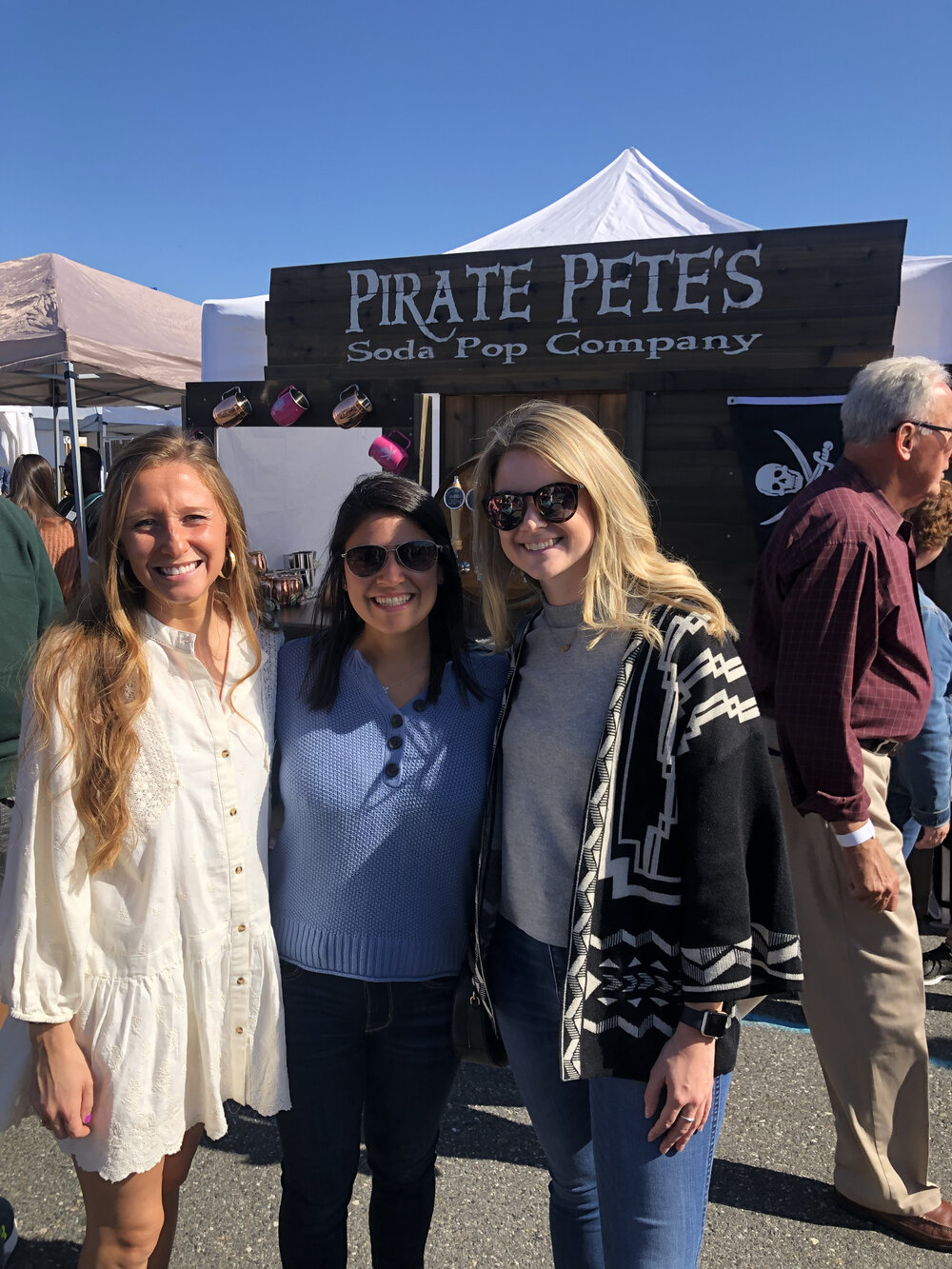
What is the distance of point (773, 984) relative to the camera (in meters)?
1.37

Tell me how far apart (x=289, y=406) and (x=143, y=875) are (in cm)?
397

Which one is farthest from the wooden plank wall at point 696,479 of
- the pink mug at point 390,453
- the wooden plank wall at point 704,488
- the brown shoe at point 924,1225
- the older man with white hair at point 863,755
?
the brown shoe at point 924,1225

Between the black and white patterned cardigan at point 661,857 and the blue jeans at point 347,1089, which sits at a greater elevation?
the black and white patterned cardigan at point 661,857

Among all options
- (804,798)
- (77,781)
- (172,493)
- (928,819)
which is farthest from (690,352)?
(77,781)

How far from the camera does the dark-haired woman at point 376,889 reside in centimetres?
156

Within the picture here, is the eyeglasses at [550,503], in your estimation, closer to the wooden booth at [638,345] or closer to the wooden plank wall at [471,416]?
the wooden booth at [638,345]

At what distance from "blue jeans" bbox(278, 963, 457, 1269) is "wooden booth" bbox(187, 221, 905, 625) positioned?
11.1 feet

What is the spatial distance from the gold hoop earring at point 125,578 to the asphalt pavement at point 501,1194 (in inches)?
62.9

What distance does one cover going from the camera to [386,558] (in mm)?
1633

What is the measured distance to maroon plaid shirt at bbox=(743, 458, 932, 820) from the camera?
1.98 m

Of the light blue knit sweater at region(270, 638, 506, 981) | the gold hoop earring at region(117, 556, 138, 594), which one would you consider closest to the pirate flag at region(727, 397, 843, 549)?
the light blue knit sweater at region(270, 638, 506, 981)

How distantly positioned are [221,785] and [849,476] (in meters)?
1.77

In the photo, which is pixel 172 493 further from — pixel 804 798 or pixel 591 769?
pixel 804 798

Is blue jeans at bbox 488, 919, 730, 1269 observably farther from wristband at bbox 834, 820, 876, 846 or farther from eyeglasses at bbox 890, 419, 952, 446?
eyeglasses at bbox 890, 419, 952, 446
